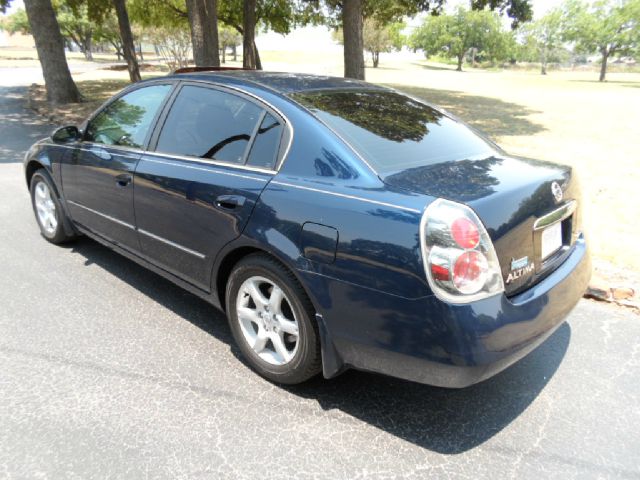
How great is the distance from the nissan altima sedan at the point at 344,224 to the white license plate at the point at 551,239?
0.05 ft

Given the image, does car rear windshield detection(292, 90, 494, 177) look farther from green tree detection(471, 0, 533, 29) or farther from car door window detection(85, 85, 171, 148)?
green tree detection(471, 0, 533, 29)

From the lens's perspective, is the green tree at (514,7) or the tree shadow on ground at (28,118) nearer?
the tree shadow on ground at (28,118)

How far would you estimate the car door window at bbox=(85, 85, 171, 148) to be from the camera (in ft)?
11.5

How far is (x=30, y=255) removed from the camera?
14.8 ft

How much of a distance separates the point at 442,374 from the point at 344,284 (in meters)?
0.58

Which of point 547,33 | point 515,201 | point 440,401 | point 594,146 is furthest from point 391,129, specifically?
point 547,33

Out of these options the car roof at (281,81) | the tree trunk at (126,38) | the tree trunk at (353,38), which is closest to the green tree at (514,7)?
the tree trunk at (353,38)

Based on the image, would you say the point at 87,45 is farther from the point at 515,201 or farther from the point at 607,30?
the point at 515,201

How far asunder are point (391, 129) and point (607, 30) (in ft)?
198

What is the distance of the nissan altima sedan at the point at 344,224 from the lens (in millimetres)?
2100

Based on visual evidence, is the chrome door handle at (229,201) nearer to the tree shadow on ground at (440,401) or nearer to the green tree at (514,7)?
the tree shadow on ground at (440,401)

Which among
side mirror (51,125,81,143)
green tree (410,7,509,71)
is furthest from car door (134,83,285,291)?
green tree (410,7,509,71)

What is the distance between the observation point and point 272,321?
2713mm

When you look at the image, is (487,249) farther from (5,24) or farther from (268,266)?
(5,24)
